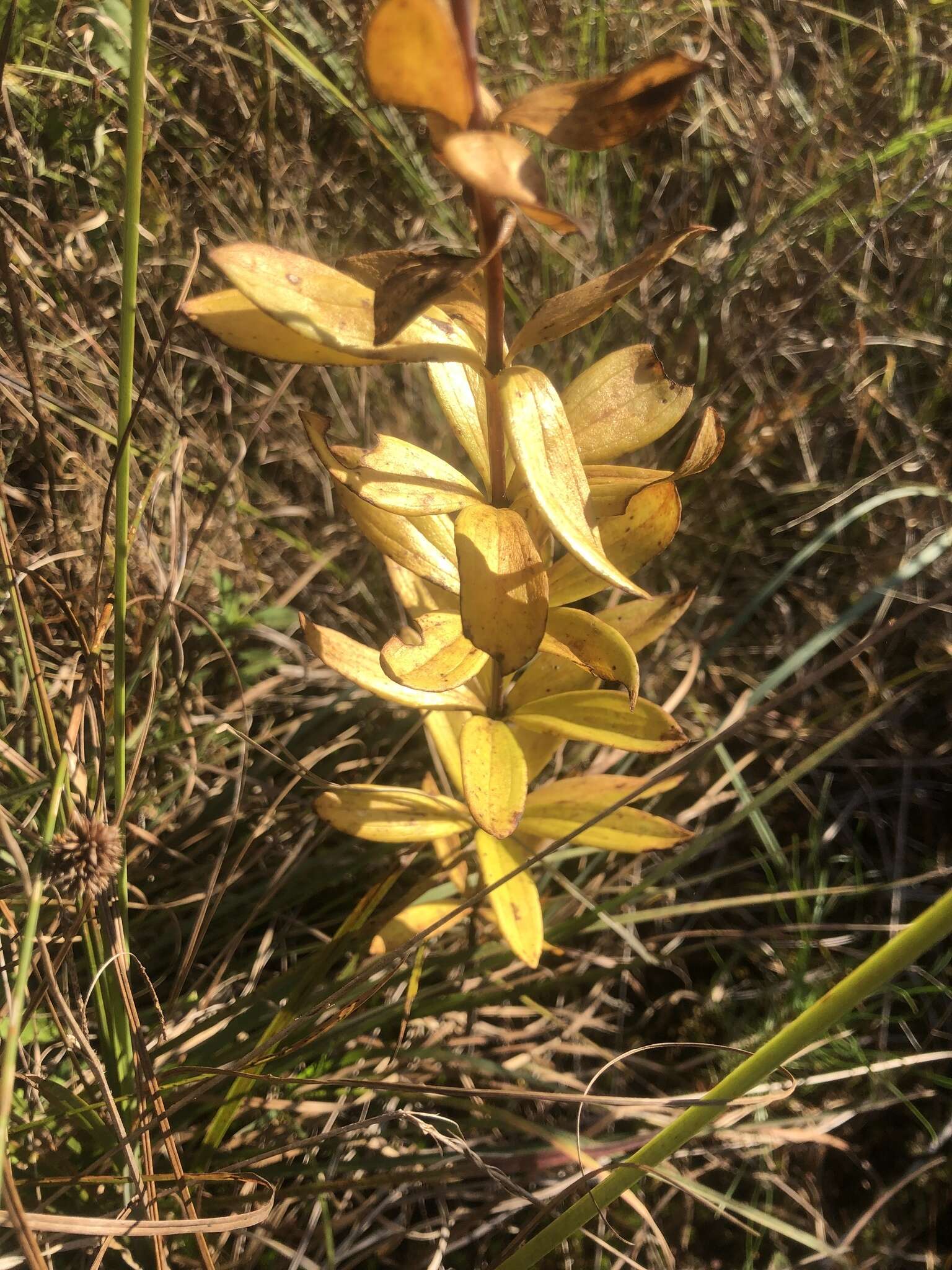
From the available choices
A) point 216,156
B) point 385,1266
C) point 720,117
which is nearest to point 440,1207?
point 385,1266

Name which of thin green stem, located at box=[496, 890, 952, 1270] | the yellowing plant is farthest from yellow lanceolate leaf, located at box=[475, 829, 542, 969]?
thin green stem, located at box=[496, 890, 952, 1270]

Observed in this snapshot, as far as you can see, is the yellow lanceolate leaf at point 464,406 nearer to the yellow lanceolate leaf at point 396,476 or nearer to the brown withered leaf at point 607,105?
the yellow lanceolate leaf at point 396,476

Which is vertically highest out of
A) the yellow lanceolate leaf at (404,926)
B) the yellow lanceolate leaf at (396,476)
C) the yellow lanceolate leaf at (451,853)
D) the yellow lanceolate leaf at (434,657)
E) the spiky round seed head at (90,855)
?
the yellow lanceolate leaf at (396,476)

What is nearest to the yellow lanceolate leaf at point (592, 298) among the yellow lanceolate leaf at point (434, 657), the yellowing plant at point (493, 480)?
the yellowing plant at point (493, 480)

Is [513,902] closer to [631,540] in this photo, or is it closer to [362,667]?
[362,667]

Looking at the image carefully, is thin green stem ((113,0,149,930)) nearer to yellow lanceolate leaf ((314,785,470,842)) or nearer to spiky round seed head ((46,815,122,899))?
spiky round seed head ((46,815,122,899))

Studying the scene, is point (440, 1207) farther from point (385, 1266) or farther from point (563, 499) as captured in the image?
point (563, 499)
